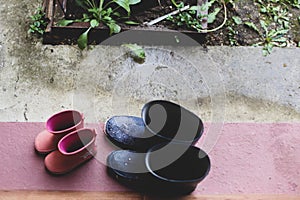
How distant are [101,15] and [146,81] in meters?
0.37

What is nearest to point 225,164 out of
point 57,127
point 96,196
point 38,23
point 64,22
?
point 96,196

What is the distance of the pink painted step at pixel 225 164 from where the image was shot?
1640 millimetres

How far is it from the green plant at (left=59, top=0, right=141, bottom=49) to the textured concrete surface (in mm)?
85

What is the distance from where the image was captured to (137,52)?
2.06 m

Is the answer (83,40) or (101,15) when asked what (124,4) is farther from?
(83,40)

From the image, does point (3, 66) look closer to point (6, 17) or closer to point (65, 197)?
point (6, 17)

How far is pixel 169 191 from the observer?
1586 millimetres

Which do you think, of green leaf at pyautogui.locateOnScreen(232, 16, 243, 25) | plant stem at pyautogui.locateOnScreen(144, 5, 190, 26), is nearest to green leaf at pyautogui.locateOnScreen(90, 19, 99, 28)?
plant stem at pyautogui.locateOnScreen(144, 5, 190, 26)

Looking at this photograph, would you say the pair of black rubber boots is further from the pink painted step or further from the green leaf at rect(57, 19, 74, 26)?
the green leaf at rect(57, 19, 74, 26)

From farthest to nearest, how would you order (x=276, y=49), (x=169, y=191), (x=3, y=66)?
(x=276, y=49)
(x=3, y=66)
(x=169, y=191)

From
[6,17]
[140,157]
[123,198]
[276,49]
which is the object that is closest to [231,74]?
[276,49]

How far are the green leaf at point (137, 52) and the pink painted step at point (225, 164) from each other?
0.41 meters

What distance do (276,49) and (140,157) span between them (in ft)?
2.92

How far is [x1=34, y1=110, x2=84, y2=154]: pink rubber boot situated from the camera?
1650mm
